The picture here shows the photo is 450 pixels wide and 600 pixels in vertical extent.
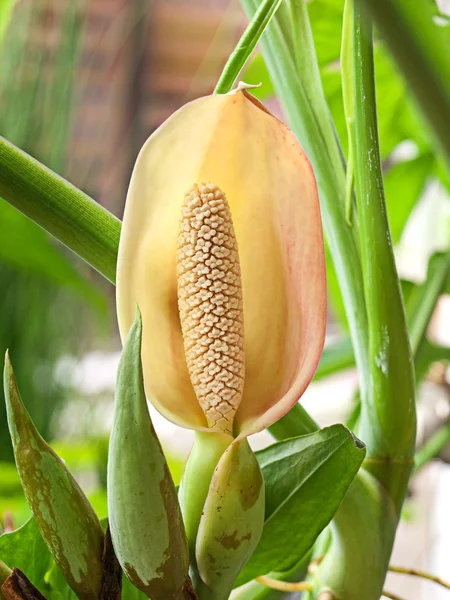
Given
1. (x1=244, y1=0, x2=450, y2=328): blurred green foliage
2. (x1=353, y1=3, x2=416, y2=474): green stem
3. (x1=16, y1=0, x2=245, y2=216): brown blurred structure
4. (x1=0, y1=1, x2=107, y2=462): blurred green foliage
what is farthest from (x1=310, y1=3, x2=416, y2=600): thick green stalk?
(x1=16, y1=0, x2=245, y2=216): brown blurred structure

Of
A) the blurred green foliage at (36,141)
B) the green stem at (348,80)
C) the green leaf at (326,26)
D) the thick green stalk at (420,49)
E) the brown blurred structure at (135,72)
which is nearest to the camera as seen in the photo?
the thick green stalk at (420,49)

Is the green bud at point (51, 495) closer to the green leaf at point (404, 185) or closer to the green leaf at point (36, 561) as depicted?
the green leaf at point (36, 561)

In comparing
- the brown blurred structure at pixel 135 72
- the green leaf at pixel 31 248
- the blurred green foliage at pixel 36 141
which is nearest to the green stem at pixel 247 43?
the green leaf at pixel 31 248

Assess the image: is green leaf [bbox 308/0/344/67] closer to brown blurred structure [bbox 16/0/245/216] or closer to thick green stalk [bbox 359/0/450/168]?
thick green stalk [bbox 359/0/450/168]

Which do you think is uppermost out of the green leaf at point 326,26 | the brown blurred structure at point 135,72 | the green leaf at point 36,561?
the brown blurred structure at point 135,72

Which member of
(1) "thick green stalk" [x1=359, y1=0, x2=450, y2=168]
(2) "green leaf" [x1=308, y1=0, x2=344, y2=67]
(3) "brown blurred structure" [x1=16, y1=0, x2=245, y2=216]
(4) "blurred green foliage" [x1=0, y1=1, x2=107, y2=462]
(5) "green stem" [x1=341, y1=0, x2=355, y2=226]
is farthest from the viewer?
(3) "brown blurred structure" [x1=16, y1=0, x2=245, y2=216]

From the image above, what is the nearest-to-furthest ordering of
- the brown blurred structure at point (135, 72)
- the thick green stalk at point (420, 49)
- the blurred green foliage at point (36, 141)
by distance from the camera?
the thick green stalk at point (420, 49) < the blurred green foliage at point (36, 141) < the brown blurred structure at point (135, 72)

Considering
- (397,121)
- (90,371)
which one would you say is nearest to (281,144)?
(397,121)
